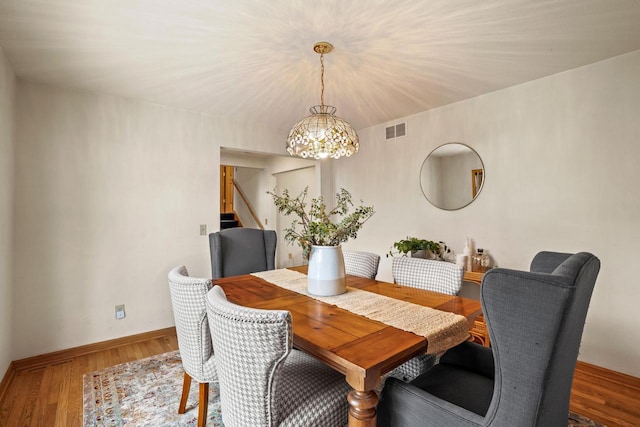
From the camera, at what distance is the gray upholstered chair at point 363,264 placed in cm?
246

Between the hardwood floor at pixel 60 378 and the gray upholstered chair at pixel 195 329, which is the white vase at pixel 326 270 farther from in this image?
the hardwood floor at pixel 60 378

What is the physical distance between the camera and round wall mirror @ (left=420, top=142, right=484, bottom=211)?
302 centimetres

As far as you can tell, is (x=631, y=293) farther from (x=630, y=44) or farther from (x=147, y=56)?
(x=147, y=56)

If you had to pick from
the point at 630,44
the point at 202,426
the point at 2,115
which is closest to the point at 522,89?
the point at 630,44

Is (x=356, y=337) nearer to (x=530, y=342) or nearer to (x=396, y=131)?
(x=530, y=342)

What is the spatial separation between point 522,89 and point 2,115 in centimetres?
406

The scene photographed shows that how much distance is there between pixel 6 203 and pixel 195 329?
1930 millimetres

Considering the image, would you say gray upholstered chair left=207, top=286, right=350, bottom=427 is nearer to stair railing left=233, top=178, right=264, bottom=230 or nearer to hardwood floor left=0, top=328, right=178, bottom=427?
hardwood floor left=0, top=328, right=178, bottom=427

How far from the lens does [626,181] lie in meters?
2.22

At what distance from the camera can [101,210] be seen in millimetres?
2840

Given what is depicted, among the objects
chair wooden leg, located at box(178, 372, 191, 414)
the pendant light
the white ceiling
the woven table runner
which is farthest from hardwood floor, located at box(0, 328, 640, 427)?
the white ceiling

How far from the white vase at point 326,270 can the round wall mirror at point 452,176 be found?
6.26ft

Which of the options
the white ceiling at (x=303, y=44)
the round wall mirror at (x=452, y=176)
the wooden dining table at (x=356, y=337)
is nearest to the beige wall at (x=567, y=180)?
the round wall mirror at (x=452, y=176)

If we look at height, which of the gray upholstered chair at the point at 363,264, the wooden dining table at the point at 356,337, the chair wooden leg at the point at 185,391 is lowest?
the chair wooden leg at the point at 185,391
